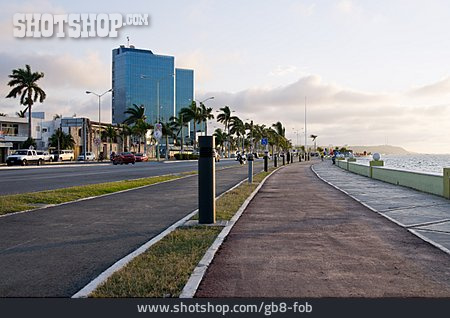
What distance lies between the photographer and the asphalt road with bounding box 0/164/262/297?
239 inches

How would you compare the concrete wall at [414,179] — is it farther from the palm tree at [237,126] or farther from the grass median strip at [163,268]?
the palm tree at [237,126]

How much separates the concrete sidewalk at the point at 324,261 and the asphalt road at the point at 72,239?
5.69ft

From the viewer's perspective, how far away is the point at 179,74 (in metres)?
191

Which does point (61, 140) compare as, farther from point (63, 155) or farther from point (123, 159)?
point (123, 159)

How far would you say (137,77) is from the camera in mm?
164000

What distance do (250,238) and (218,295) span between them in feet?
11.6

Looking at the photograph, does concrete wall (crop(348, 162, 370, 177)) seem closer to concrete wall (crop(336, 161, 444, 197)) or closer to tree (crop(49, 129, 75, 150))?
concrete wall (crop(336, 161, 444, 197))

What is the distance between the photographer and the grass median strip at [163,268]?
5.46m

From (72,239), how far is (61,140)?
81719 mm

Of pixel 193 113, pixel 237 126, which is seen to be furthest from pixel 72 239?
pixel 237 126

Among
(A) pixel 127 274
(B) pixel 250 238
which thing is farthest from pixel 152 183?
(A) pixel 127 274

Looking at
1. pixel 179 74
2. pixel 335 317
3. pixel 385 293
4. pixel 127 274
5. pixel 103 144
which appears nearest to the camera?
pixel 335 317

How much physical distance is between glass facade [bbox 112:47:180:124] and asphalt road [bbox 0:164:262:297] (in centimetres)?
14448

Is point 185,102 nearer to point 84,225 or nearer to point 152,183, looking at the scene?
point 152,183
